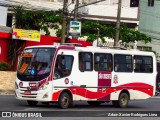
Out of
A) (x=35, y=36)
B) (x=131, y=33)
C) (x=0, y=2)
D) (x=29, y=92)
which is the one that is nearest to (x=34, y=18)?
(x=35, y=36)

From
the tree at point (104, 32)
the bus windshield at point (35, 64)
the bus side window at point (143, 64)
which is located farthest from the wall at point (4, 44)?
the bus windshield at point (35, 64)

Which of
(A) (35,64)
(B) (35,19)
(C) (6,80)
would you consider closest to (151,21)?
(B) (35,19)

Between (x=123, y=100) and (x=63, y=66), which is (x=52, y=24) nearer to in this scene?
(x=123, y=100)

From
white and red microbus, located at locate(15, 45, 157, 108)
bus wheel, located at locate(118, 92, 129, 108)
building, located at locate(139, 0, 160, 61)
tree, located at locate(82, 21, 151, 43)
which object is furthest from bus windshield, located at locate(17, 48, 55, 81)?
building, located at locate(139, 0, 160, 61)

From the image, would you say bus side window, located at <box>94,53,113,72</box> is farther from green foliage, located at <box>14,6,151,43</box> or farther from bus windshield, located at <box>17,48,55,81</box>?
green foliage, located at <box>14,6,151,43</box>

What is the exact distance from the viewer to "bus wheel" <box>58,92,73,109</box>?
63.9 ft

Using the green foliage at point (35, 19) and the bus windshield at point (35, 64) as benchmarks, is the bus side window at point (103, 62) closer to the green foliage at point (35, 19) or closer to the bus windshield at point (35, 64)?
the bus windshield at point (35, 64)

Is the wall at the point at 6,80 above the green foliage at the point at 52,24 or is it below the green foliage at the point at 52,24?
below

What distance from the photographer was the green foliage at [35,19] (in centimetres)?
3903

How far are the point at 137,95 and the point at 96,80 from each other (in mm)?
2977

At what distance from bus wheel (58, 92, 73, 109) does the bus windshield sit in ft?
3.89

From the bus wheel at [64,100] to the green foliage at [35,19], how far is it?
19776 millimetres

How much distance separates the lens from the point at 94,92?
21.0 metres

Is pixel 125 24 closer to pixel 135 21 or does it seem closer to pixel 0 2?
pixel 135 21
